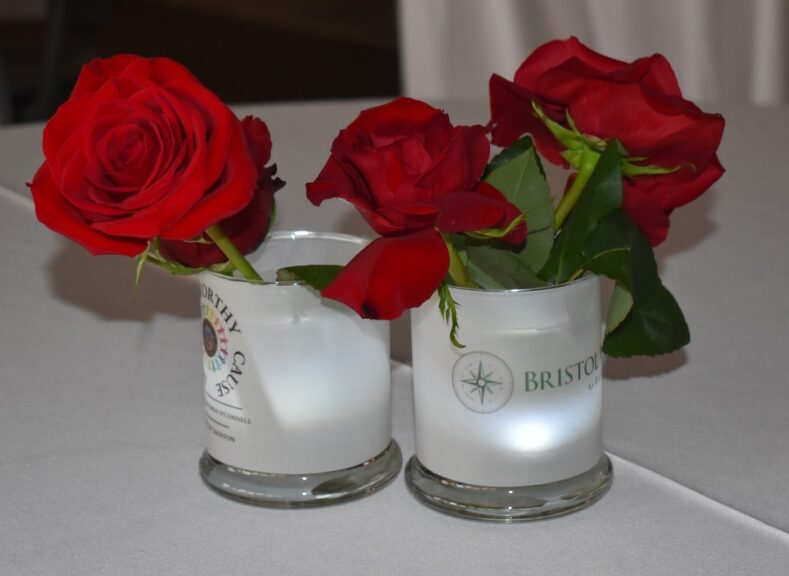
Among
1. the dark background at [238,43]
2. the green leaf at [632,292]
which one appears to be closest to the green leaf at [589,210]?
the green leaf at [632,292]

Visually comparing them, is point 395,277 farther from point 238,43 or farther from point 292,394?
point 238,43

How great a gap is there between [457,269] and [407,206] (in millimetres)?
76

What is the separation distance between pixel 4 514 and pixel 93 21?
3.42m

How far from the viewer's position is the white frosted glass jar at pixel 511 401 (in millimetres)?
576

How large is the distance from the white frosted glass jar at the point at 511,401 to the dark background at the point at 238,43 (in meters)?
3.22

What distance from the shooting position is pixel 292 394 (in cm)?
61

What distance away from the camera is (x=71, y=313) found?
932 millimetres

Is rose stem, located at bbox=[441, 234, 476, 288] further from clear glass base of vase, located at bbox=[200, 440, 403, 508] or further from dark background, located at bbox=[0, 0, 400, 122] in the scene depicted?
dark background, located at bbox=[0, 0, 400, 122]

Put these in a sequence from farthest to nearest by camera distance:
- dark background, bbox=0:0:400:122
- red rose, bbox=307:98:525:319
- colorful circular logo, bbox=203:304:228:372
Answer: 1. dark background, bbox=0:0:400:122
2. colorful circular logo, bbox=203:304:228:372
3. red rose, bbox=307:98:525:319

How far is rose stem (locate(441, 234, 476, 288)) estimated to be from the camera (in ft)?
1.84

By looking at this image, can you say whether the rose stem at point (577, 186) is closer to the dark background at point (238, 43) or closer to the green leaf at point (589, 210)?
the green leaf at point (589, 210)

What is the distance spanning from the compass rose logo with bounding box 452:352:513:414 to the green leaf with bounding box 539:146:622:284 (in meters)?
0.05

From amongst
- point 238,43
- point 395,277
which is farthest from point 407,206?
point 238,43

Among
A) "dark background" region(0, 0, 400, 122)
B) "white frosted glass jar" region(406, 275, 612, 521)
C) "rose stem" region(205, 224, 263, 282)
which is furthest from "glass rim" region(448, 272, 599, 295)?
"dark background" region(0, 0, 400, 122)
